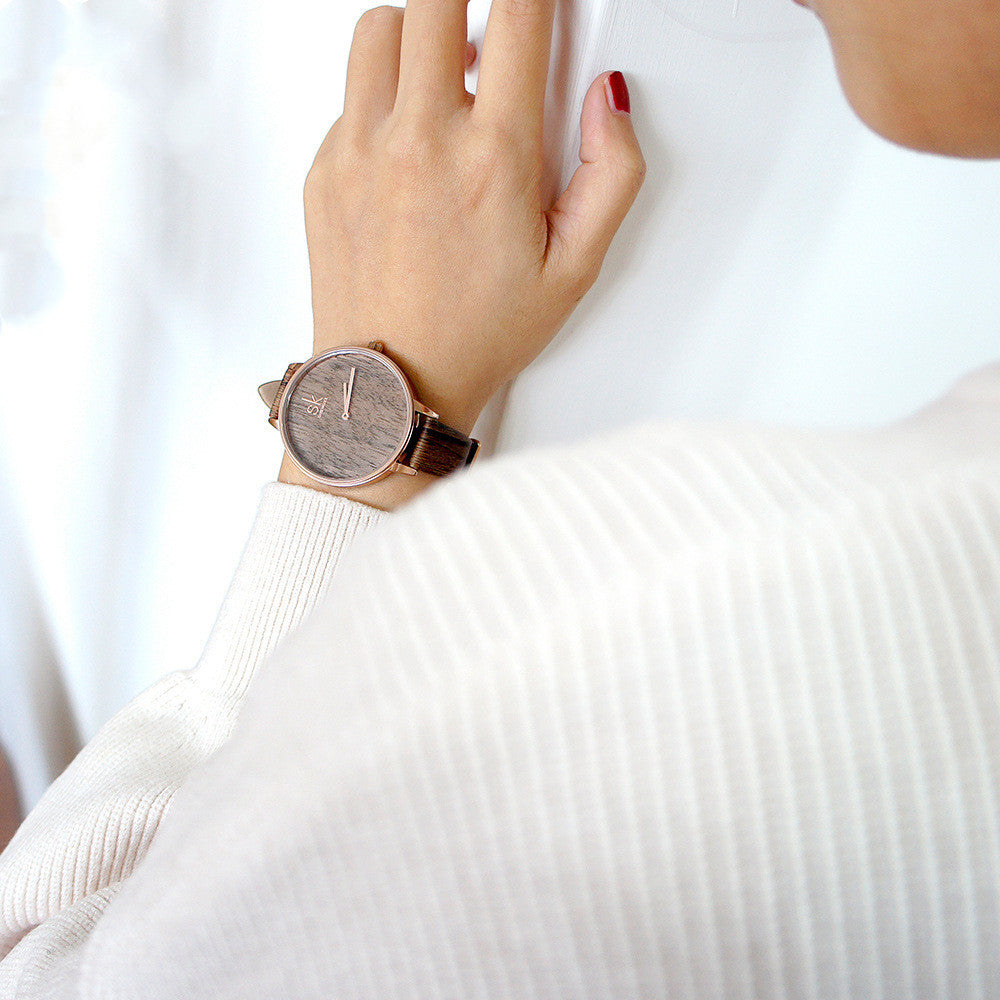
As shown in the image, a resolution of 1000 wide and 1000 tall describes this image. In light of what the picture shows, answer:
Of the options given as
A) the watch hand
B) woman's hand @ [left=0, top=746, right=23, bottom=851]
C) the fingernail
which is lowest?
woman's hand @ [left=0, top=746, right=23, bottom=851]

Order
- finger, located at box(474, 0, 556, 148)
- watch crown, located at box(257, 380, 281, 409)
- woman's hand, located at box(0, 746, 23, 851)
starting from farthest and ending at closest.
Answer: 1. woman's hand, located at box(0, 746, 23, 851)
2. watch crown, located at box(257, 380, 281, 409)
3. finger, located at box(474, 0, 556, 148)

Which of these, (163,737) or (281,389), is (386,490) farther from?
(163,737)

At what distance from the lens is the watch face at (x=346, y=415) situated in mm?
534

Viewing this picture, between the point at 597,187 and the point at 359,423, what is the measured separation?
194mm

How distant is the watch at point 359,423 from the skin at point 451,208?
2 cm

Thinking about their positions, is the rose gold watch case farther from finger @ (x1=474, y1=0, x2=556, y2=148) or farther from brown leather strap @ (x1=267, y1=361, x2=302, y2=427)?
finger @ (x1=474, y1=0, x2=556, y2=148)

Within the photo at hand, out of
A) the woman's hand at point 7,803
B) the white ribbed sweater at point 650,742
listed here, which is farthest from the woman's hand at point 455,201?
the woman's hand at point 7,803

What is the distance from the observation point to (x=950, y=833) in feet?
0.78

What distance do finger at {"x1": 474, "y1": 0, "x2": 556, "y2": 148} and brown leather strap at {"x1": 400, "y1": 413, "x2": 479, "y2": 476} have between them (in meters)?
0.17

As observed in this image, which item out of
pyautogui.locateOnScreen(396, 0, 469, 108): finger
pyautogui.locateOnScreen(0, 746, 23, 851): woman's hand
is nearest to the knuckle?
pyautogui.locateOnScreen(396, 0, 469, 108): finger

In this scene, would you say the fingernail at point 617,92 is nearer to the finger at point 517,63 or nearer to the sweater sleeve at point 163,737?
the finger at point 517,63

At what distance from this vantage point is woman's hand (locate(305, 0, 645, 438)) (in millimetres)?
490

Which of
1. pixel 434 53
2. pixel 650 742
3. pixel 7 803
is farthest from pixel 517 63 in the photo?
pixel 7 803

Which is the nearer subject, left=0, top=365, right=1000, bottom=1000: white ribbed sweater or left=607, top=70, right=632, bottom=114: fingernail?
left=0, top=365, right=1000, bottom=1000: white ribbed sweater
